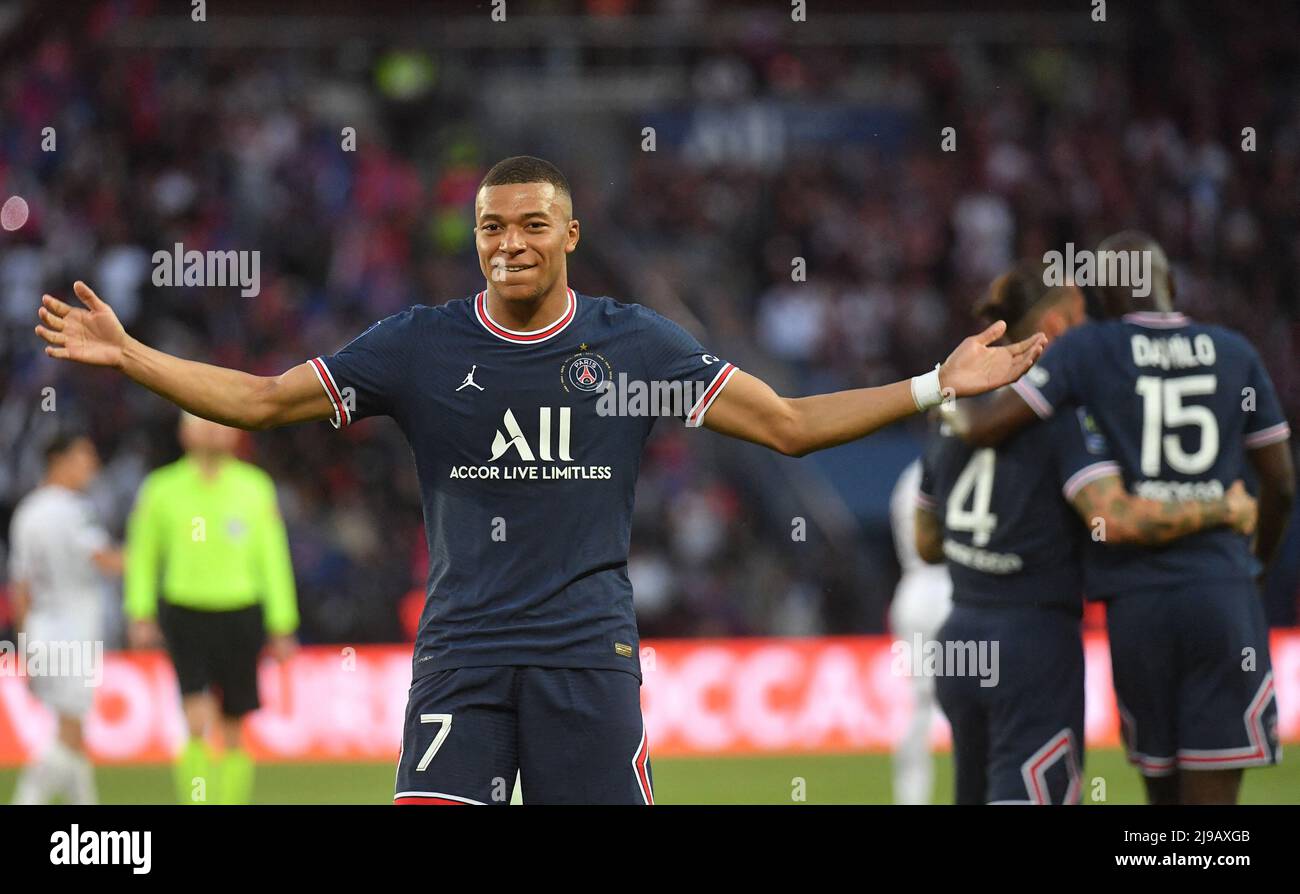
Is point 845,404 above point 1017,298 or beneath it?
beneath

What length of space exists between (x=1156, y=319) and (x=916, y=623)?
3.69 metres

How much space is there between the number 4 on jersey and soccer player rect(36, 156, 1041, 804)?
1.39m

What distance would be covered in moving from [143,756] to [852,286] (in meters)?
8.81

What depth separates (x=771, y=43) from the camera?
20.7m

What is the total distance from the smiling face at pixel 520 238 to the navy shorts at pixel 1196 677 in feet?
8.20

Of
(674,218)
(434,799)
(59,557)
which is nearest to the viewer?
(434,799)

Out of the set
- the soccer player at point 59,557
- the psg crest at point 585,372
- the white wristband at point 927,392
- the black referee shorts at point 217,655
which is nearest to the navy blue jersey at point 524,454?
the psg crest at point 585,372

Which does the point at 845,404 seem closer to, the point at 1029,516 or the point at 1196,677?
the point at 1029,516

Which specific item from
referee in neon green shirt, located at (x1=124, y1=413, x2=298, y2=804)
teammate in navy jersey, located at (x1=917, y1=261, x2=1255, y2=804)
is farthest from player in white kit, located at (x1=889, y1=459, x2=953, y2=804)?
referee in neon green shirt, located at (x1=124, y1=413, x2=298, y2=804)

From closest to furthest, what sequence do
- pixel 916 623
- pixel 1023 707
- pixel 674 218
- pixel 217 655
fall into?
pixel 1023 707
pixel 217 655
pixel 916 623
pixel 674 218

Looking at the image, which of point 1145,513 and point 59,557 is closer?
point 1145,513

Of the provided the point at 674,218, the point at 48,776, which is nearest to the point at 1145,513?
the point at 48,776

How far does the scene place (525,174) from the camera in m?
4.73

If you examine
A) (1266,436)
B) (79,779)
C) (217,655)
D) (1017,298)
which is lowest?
(79,779)
